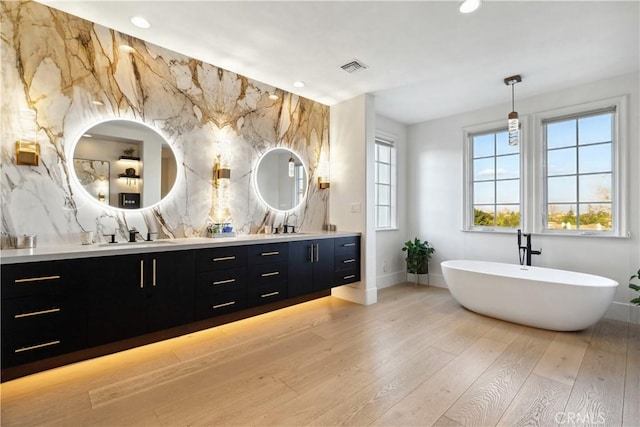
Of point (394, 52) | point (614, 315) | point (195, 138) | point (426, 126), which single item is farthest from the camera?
point (426, 126)

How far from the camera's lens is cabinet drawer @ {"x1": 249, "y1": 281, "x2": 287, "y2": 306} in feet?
9.49

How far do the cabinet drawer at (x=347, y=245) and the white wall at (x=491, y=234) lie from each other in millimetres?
1656

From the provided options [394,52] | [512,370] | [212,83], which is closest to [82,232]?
[212,83]

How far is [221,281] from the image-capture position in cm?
267

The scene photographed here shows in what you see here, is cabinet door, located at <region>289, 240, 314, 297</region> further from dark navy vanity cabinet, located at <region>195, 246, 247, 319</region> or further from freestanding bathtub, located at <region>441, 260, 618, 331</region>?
freestanding bathtub, located at <region>441, 260, 618, 331</region>

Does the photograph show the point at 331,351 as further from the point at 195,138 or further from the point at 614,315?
the point at 614,315

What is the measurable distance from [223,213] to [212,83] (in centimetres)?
141

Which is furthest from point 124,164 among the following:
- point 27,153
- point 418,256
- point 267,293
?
point 418,256

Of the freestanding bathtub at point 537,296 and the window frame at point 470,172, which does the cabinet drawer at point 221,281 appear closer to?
the freestanding bathtub at point 537,296

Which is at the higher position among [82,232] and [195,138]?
[195,138]

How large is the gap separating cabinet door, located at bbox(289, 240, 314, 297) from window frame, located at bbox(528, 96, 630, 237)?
9.80 ft

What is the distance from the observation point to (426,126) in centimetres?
494

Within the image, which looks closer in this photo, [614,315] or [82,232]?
[82,232]

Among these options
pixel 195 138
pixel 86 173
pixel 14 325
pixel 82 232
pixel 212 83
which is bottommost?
pixel 14 325
